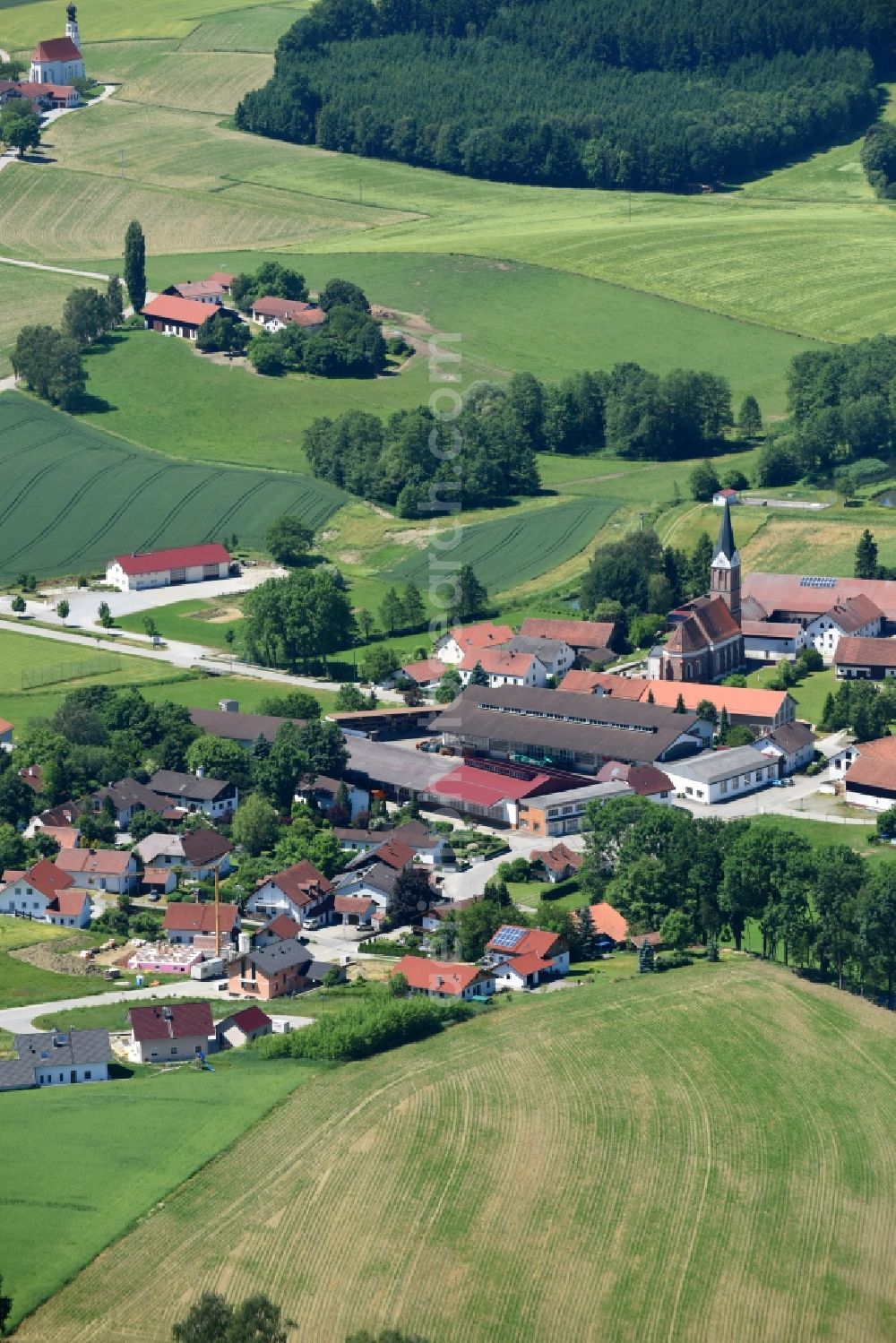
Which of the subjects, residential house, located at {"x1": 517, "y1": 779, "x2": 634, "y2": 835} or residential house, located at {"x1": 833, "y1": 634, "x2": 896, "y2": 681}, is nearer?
residential house, located at {"x1": 517, "y1": 779, "x2": 634, "y2": 835}

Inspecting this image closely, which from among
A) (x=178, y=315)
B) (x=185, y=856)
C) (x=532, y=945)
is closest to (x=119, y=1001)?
(x=532, y=945)

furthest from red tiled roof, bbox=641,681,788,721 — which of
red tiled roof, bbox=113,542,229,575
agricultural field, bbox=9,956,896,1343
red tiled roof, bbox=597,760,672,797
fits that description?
red tiled roof, bbox=113,542,229,575

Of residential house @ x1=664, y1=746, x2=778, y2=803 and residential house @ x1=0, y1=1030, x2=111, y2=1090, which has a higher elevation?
residential house @ x1=0, y1=1030, x2=111, y2=1090

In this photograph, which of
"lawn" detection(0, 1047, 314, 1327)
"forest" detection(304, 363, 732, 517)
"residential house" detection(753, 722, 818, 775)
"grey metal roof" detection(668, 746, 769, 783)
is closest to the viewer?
"lawn" detection(0, 1047, 314, 1327)

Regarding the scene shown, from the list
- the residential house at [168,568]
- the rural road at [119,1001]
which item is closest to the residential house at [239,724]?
Result: the rural road at [119,1001]

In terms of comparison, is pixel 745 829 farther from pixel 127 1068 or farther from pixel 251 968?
pixel 127 1068

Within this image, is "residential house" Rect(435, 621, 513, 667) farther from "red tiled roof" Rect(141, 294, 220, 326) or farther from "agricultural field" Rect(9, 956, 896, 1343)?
"red tiled roof" Rect(141, 294, 220, 326)
